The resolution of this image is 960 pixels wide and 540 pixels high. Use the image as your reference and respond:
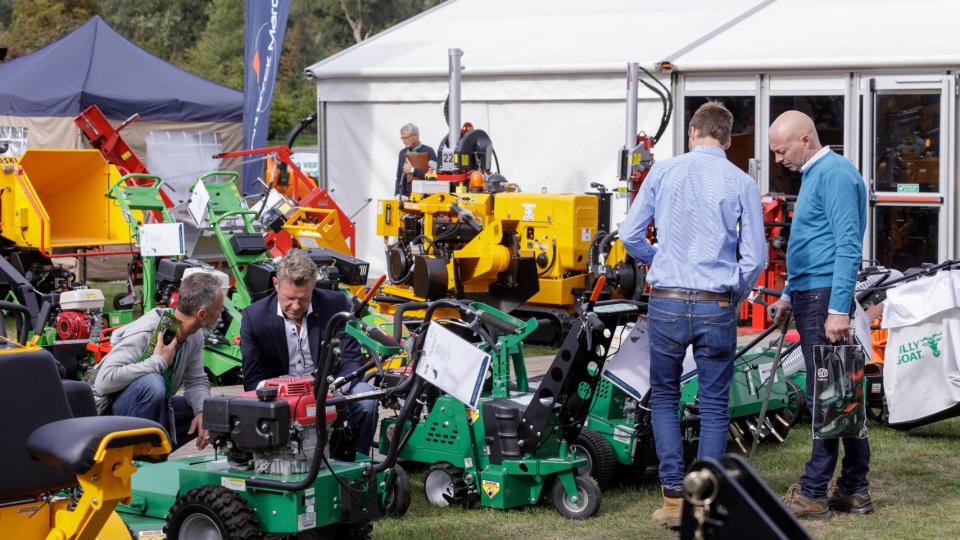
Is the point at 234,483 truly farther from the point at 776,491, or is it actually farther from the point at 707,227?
the point at 776,491

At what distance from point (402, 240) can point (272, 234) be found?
1058mm

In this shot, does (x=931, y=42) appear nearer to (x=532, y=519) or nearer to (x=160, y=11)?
(x=532, y=519)

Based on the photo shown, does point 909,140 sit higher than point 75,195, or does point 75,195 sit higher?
point 909,140

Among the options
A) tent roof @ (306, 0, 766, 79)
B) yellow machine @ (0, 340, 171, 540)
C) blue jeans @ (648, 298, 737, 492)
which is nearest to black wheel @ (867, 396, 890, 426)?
blue jeans @ (648, 298, 737, 492)

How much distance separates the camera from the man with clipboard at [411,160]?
468 inches

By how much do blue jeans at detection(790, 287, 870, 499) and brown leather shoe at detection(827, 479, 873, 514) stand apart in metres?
0.02

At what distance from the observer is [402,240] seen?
1055 cm

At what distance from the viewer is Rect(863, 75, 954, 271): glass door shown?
35.0 ft

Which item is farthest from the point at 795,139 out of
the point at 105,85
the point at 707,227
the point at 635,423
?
the point at 105,85

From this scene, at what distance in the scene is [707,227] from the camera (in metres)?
4.88

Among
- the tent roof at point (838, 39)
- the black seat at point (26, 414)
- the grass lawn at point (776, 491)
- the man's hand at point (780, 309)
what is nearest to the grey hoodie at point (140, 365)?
the grass lawn at point (776, 491)

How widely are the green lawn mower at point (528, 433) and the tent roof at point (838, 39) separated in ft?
20.1

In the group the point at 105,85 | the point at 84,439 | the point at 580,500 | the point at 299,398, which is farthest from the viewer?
the point at 105,85

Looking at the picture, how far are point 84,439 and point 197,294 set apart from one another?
70.5 inches
